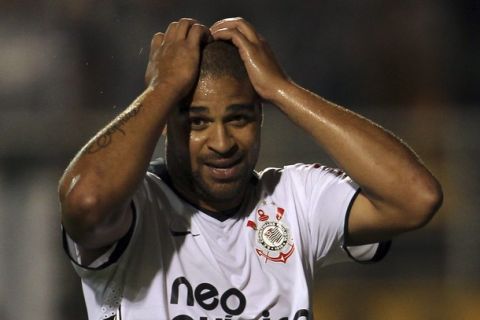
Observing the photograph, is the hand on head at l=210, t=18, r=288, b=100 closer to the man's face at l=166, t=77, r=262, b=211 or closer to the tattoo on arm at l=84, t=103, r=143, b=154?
the man's face at l=166, t=77, r=262, b=211

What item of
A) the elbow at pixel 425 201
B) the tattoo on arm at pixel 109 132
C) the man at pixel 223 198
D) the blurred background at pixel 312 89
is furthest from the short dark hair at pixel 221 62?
the blurred background at pixel 312 89

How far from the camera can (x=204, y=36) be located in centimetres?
240

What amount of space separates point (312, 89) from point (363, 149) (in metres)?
3.26

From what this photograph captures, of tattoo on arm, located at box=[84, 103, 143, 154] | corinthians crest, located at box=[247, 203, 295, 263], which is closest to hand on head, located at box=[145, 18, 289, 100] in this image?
tattoo on arm, located at box=[84, 103, 143, 154]

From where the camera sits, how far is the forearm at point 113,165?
6.75 feet

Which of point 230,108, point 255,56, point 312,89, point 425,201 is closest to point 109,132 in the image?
point 230,108

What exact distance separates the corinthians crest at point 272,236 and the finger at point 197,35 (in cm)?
50

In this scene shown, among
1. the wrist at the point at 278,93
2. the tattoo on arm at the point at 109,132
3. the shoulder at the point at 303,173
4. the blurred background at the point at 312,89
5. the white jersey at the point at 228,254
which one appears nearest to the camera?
the tattoo on arm at the point at 109,132

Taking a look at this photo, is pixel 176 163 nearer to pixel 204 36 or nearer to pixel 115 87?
pixel 204 36

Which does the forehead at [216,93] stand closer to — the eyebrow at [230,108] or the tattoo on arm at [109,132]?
the eyebrow at [230,108]

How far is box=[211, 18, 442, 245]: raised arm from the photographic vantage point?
7.50 ft

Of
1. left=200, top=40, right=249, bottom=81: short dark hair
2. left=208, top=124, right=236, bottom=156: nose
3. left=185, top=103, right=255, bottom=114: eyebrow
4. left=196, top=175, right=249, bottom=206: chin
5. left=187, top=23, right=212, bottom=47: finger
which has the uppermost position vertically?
left=187, top=23, right=212, bottom=47: finger

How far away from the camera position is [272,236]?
2420 mm

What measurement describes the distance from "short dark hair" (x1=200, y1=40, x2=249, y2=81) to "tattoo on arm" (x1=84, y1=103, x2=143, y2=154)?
0.23 meters
